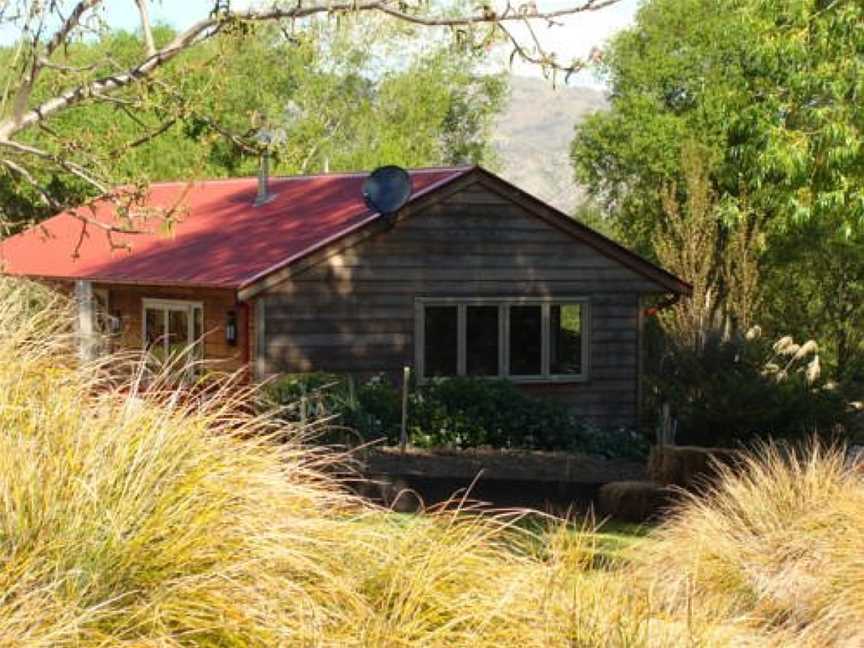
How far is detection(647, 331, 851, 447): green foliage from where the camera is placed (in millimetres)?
20375

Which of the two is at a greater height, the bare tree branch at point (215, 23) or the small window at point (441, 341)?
the bare tree branch at point (215, 23)

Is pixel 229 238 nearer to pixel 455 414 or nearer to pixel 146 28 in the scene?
pixel 455 414

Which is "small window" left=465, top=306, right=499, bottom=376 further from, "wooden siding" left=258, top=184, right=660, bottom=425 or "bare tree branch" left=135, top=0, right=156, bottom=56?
"bare tree branch" left=135, top=0, right=156, bottom=56

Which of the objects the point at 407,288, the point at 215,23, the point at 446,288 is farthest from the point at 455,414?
the point at 215,23

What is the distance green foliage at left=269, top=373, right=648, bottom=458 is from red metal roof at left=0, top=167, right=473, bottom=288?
2012 millimetres

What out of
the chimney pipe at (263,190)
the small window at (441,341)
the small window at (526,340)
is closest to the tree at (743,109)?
the small window at (526,340)

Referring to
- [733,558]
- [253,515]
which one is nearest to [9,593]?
[253,515]

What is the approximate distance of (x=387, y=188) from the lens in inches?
875

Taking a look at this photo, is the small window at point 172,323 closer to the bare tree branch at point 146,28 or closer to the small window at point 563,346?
the small window at point 563,346

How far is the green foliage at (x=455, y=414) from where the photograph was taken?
19781 millimetres

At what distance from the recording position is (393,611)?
5.88 metres

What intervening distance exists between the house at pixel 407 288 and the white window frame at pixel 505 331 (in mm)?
22

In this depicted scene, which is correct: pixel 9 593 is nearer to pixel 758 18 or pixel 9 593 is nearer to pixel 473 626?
pixel 473 626

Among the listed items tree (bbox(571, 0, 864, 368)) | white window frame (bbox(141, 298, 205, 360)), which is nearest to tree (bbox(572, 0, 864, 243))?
tree (bbox(571, 0, 864, 368))
